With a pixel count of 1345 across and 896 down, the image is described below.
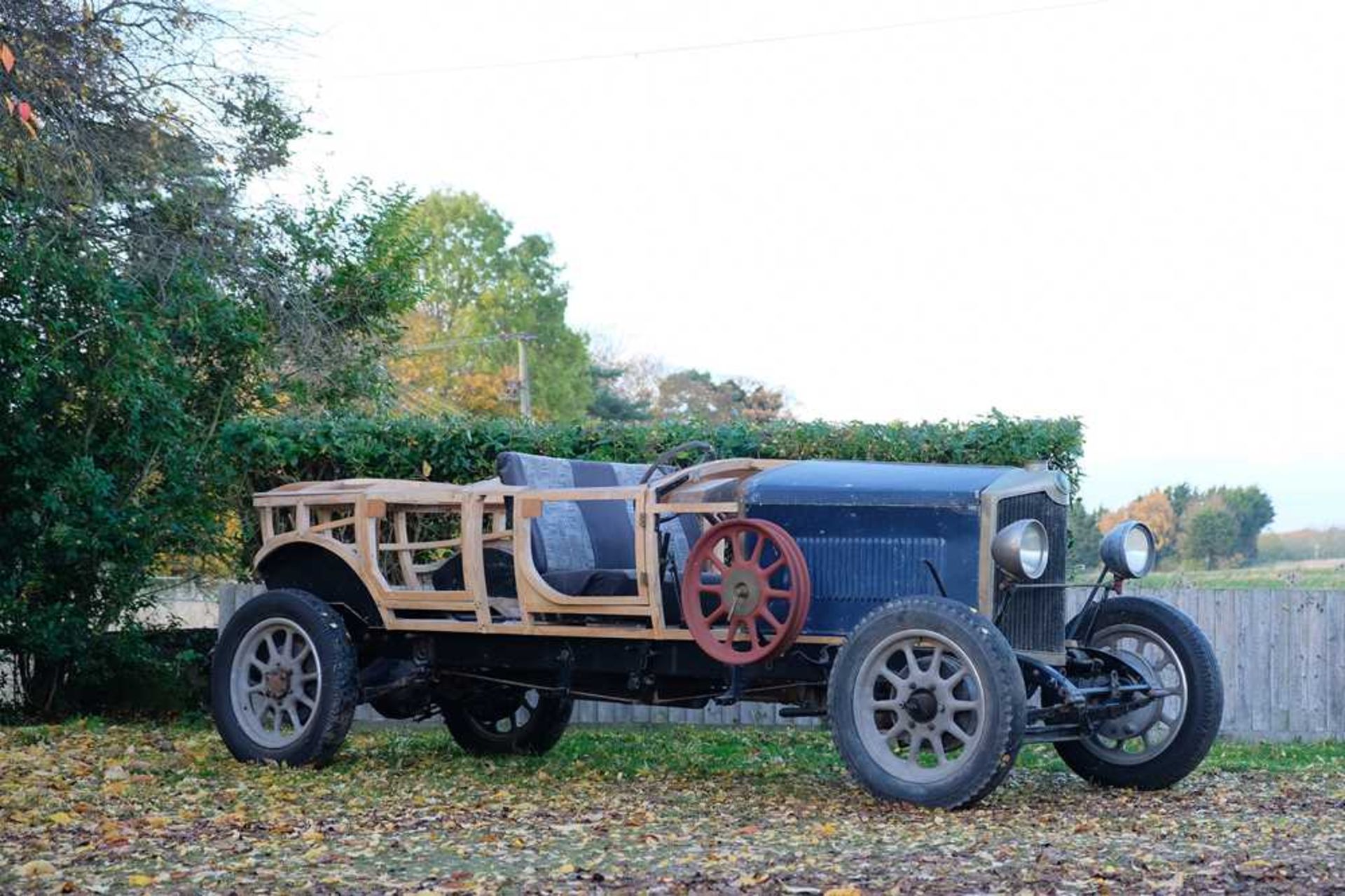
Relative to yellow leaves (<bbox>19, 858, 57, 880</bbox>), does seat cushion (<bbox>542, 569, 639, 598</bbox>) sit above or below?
above

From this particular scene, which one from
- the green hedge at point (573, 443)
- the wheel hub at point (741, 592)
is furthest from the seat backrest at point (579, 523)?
the green hedge at point (573, 443)

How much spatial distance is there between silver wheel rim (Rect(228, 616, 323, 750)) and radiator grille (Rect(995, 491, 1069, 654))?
385cm

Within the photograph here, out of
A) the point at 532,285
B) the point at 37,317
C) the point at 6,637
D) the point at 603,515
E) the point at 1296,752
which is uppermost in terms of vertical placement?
the point at 532,285

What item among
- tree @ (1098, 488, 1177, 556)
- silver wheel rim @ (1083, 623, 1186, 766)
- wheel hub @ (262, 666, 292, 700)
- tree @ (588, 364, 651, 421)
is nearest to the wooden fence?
wheel hub @ (262, 666, 292, 700)

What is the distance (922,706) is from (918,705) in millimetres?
17

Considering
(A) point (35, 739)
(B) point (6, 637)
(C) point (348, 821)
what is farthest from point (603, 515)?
(B) point (6, 637)

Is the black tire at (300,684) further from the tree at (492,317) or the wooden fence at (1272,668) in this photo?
the tree at (492,317)

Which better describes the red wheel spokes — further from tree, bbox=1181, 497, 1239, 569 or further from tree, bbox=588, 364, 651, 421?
tree, bbox=588, 364, 651, 421

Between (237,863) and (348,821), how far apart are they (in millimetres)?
1055

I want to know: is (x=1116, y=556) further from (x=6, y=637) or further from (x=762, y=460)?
(x=6, y=637)

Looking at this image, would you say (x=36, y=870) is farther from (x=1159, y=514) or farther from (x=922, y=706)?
(x=1159, y=514)

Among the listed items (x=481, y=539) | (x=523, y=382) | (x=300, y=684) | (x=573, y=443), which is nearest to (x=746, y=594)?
(x=481, y=539)

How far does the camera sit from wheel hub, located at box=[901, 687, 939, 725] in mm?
7121

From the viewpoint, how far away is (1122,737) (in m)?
8.31
